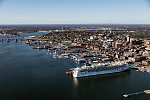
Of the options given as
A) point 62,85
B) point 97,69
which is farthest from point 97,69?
point 62,85

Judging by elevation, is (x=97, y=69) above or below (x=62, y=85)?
above

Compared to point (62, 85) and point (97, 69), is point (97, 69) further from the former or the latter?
point (62, 85)

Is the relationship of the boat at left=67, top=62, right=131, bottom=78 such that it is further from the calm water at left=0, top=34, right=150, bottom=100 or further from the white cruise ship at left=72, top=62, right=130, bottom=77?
the calm water at left=0, top=34, right=150, bottom=100

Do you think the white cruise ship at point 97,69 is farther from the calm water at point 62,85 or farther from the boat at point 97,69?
the calm water at point 62,85

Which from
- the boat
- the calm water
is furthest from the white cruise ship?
the calm water

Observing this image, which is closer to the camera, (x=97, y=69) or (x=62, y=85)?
(x=62, y=85)

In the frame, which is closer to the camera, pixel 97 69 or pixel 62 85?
pixel 62 85

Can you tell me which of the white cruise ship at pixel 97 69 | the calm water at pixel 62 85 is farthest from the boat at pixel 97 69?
the calm water at pixel 62 85

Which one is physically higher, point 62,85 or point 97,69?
point 97,69

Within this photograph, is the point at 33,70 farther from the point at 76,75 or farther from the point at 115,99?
the point at 115,99
